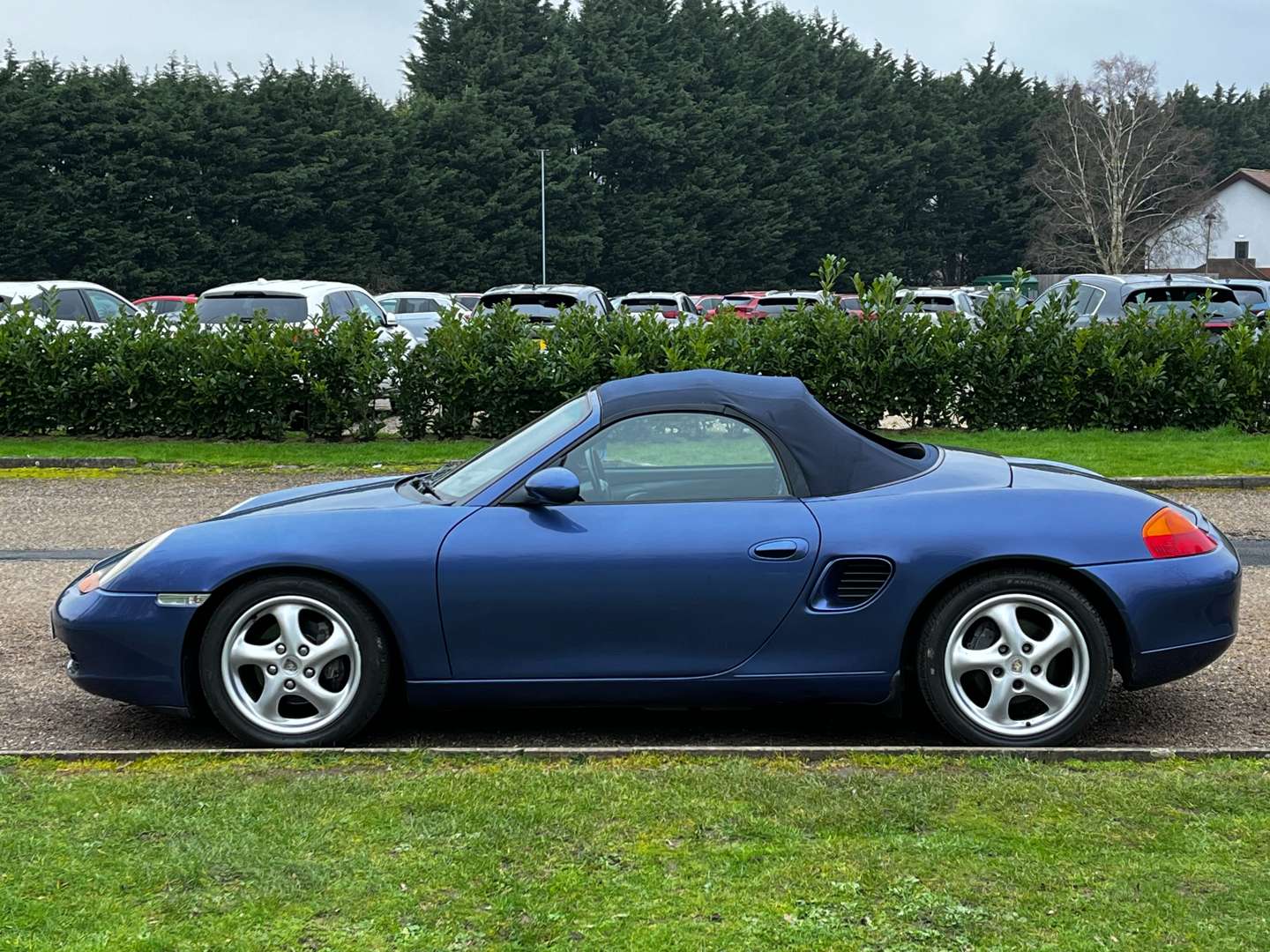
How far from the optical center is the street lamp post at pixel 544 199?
6475cm

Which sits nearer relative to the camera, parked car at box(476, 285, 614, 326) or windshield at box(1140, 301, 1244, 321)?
→ windshield at box(1140, 301, 1244, 321)

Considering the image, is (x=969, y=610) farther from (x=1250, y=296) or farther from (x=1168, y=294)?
(x=1250, y=296)

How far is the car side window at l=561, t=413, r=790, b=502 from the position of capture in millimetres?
5270

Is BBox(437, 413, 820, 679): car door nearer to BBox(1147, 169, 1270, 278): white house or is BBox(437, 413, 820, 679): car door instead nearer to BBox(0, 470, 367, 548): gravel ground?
BBox(0, 470, 367, 548): gravel ground

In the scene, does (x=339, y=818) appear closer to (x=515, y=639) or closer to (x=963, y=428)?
(x=515, y=639)

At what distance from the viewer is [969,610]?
16.5 ft

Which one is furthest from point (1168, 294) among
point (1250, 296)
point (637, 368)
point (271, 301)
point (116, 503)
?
point (116, 503)

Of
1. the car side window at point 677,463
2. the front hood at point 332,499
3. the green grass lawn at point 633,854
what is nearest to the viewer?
the green grass lawn at point 633,854

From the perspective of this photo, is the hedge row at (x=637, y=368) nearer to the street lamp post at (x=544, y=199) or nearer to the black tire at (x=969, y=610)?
the black tire at (x=969, y=610)

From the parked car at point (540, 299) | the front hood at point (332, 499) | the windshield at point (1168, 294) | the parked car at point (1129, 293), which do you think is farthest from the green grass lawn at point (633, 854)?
the parked car at point (540, 299)

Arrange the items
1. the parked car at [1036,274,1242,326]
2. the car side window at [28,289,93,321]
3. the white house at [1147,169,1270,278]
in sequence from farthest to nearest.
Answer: the white house at [1147,169,1270,278], the car side window at [28,289,93,321], the parked car at [1036,274,1242,326]

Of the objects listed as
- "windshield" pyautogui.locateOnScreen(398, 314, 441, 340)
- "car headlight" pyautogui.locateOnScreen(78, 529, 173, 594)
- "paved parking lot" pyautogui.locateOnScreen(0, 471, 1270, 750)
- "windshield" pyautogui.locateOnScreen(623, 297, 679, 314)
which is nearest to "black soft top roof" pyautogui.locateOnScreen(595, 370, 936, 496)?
"paved parking lot" pyautogui.locateOnScreen(0, 471, 1270, 750)

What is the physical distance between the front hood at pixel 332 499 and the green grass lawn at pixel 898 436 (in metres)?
7.93

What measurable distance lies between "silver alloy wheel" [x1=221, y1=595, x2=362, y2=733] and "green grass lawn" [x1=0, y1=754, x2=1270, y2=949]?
0.34 meters
